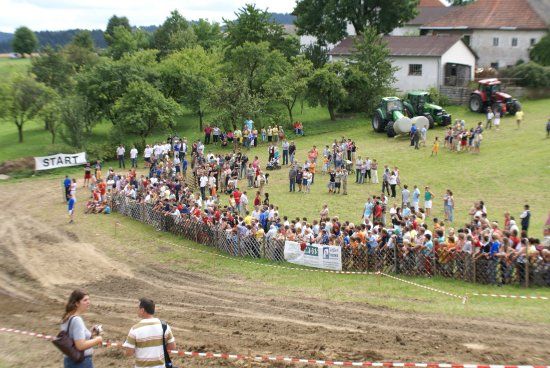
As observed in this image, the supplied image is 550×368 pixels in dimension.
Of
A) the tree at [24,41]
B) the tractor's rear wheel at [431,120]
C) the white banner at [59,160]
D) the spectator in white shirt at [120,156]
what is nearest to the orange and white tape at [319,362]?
the spectator in white shirt at [120,156]

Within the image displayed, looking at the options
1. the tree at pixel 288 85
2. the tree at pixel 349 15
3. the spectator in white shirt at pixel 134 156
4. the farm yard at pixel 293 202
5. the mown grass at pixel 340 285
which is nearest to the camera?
the farm yard at pixel 293 202

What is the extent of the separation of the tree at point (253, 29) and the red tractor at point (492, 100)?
1853cm

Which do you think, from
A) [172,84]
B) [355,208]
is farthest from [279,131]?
[355,208]

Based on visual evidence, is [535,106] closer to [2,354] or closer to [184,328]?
[184,328]

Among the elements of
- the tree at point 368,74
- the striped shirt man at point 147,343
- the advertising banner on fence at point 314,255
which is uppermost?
the tree at point 368,74

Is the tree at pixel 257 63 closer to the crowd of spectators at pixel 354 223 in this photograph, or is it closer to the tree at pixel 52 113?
the crowd of spectators at pixel 354 223

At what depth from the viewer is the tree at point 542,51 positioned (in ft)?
183

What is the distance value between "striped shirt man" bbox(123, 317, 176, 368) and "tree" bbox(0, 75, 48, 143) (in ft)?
151

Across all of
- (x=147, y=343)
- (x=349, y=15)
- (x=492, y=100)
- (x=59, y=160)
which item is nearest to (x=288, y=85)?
(x=492, y=100)

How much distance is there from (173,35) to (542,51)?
1515 inches

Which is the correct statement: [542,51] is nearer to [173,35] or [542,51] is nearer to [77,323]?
[173,35]

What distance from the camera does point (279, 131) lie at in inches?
1779

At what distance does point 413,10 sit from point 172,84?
80.2ft

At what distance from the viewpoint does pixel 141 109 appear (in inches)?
1796
